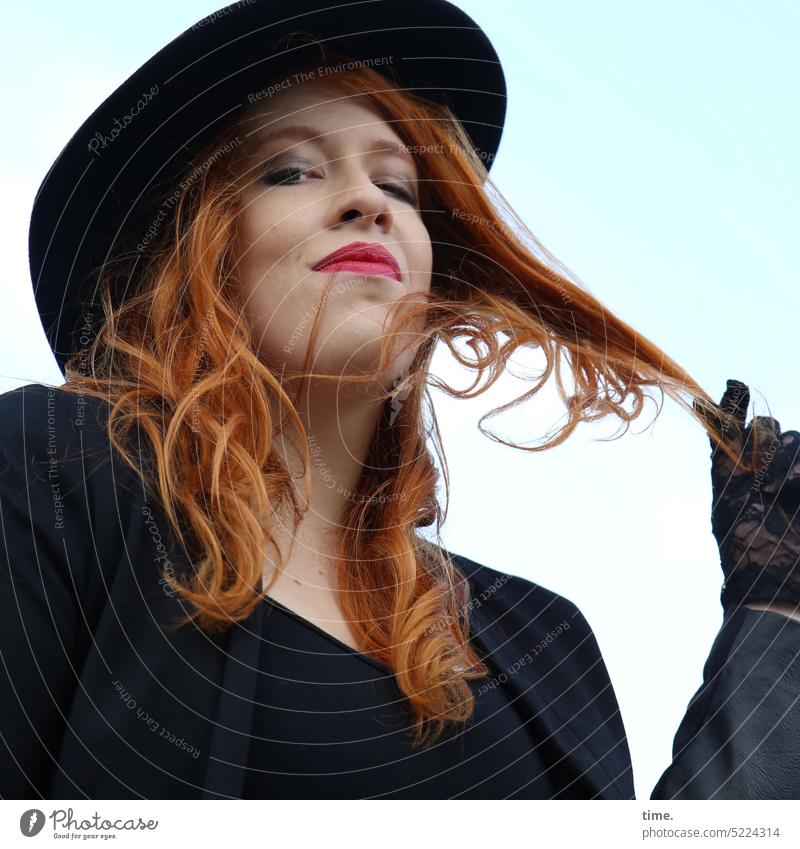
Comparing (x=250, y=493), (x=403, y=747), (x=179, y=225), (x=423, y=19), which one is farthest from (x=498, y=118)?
(x=403, y=747)

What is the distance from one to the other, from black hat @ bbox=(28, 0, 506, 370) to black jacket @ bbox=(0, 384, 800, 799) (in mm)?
190

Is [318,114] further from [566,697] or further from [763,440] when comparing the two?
[566,697]

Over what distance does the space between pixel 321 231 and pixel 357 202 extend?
1.8 inches

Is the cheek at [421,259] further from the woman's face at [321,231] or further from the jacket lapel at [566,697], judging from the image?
the jacket lapel at [566,697]

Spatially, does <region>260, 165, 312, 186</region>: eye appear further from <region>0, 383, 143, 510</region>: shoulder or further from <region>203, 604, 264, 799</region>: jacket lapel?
<region>203, 604, 264, 799</region>: jacket lapel

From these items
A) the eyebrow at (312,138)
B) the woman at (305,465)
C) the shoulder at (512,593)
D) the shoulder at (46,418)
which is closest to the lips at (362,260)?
the woman at (305,465)

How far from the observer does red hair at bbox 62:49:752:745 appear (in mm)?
825

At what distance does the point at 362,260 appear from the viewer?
89 cm

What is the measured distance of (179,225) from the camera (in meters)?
0.96

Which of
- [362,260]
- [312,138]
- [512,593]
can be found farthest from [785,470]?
[312,138]

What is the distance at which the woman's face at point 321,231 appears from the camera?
0.88 m

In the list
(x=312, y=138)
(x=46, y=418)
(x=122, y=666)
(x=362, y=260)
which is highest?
(x=312, y=138)

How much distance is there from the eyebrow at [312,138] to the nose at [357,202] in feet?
0.14

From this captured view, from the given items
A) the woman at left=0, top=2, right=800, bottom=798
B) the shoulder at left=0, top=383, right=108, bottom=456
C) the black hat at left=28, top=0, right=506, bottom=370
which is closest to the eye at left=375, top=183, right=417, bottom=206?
the woman at left=0, top=2, right=800, bottom=798
